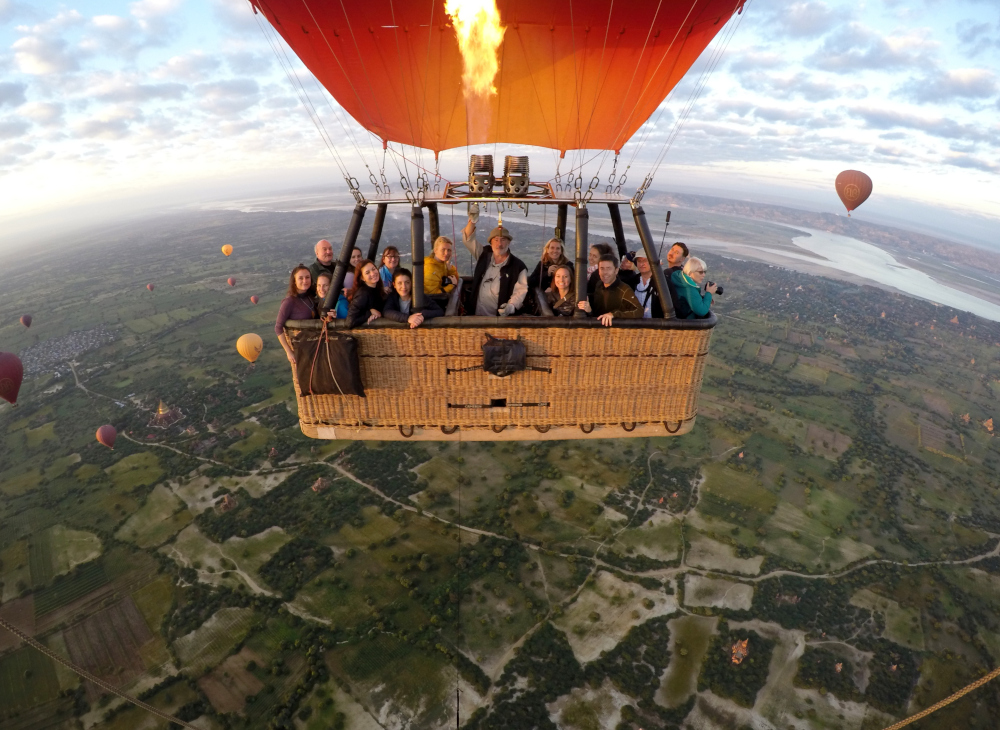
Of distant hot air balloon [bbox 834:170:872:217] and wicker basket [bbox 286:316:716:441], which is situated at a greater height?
distant hot air balloon [bbox 834:170:872:217]

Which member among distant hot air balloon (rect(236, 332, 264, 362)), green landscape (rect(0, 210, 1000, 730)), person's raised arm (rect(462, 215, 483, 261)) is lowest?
green landscape (rect(0, 210, 1000, 730))

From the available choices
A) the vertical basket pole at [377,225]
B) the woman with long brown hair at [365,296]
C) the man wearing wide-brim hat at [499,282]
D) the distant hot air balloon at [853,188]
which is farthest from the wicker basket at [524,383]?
the distant hot air balloon at [853,188]

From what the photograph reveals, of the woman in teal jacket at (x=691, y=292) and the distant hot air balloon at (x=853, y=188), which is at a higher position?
the distant hot air balloon at (x=853, y=188)

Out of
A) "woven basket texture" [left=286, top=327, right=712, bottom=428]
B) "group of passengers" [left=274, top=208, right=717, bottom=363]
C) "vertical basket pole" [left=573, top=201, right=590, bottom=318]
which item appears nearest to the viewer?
"vertical basket pole" [left=573, top=201, right=590, bottom=318]

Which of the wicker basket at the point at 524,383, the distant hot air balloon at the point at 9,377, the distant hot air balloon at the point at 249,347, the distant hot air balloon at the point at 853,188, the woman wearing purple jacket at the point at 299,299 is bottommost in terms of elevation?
the distant hot air balloon at the point at 249,347

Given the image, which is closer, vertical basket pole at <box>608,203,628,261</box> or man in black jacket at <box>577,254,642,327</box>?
man in black jacket at <box>577,254,642,327</box>

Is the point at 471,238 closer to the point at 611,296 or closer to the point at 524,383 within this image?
the point at 611,296

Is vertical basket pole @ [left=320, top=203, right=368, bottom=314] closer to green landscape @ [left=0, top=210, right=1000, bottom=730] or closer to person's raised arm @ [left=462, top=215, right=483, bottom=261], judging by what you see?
person's raised arm @ [left=462, top=215, right=483, bottom=261]

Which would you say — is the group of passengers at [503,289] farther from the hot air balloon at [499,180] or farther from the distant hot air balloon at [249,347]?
the distant hot air balloon at [249,347]

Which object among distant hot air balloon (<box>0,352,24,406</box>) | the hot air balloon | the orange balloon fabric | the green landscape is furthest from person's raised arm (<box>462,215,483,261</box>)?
distant hot air balloon (<box>0,352,24,406</box>)
